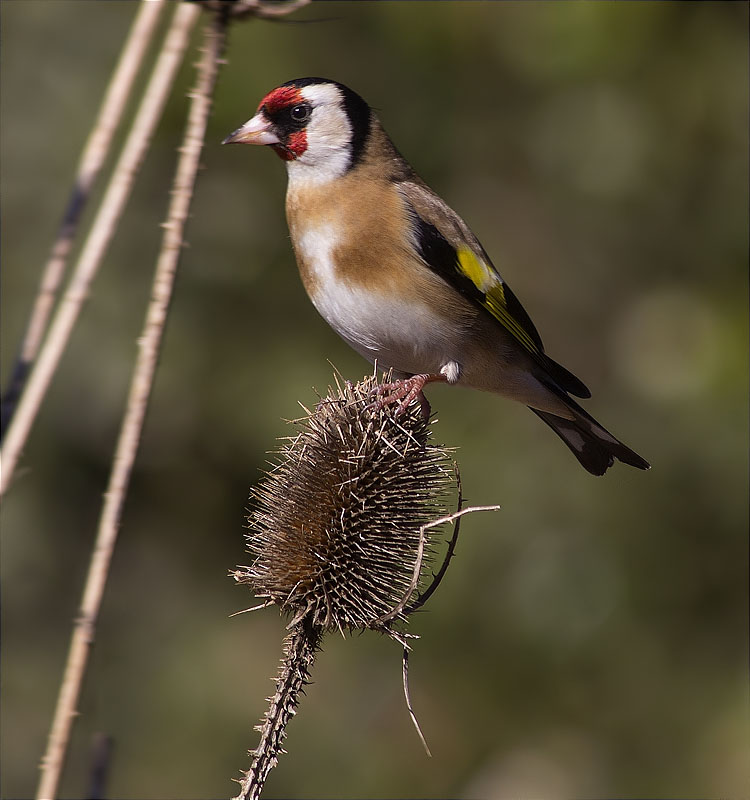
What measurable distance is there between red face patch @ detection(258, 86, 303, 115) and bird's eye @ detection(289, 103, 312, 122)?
21 millimetres

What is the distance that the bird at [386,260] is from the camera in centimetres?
347

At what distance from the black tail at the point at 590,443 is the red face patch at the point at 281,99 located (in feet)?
4.87

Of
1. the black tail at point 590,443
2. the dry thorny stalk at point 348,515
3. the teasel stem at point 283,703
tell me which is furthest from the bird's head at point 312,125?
the teasel stem at point 283,703

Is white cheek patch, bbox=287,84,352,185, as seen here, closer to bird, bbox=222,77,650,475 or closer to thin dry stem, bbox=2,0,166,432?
bird, bbox=222,77,650,475

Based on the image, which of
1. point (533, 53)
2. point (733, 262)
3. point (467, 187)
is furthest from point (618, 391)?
point (533, 53)

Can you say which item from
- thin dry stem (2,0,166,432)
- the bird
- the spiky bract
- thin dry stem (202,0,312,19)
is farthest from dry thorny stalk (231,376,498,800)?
thin dry stem (202,0,312,19)

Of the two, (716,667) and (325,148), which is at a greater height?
(325,148)

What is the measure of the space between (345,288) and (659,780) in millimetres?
3776

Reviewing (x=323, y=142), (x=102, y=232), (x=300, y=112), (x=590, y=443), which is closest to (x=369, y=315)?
(x=323, y=142)

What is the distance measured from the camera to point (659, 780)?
575 cm

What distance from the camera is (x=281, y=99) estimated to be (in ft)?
11.8

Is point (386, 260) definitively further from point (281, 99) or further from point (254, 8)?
point (254, 8)

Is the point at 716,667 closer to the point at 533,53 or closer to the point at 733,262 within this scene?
the point at 733,262

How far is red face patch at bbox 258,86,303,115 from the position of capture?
360cm
